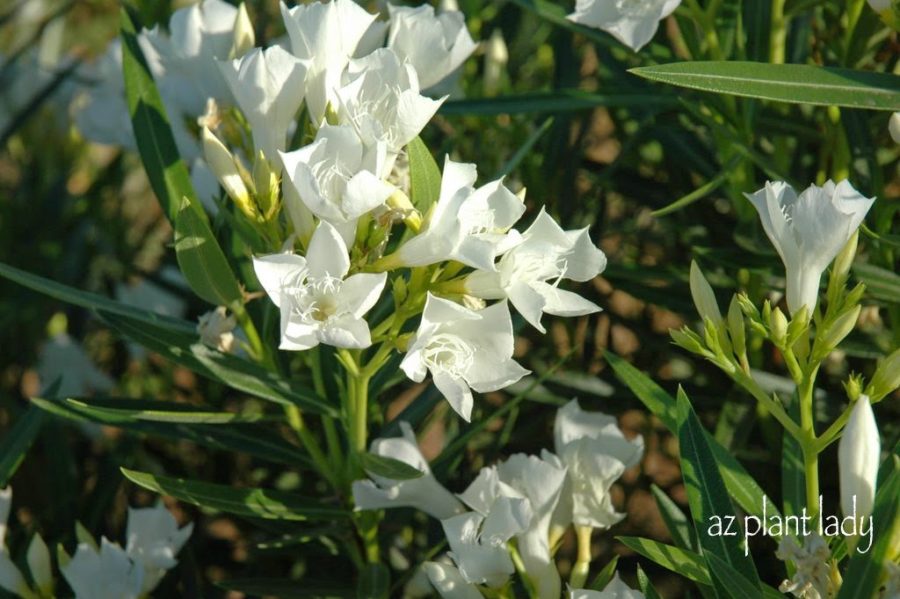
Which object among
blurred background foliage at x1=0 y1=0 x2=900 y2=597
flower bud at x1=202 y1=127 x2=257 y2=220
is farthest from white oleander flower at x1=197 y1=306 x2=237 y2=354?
blurred background foliage at x1=0 y1=0 x2=900 y2=597

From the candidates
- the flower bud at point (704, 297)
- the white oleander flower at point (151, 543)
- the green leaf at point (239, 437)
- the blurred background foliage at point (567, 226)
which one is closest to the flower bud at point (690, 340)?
the flower bud at point (704, 297)

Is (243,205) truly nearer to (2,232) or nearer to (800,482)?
(800,482)

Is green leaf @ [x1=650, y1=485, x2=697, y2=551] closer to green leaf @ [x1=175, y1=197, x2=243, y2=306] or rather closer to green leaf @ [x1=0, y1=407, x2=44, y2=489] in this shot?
green leaf @ [x1=175, y1=197, x2=243, y2=306]

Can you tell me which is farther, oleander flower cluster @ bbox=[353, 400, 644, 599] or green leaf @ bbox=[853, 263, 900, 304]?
green leaf @ bbox=[853, 263, 900, 304]

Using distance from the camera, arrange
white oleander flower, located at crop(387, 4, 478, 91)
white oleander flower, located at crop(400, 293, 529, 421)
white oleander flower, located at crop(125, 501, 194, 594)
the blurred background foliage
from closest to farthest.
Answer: white oleander flower, located at crop(400, 293, 529, 421) < white oleander flower, located at crop(387, 4, 478, 91) < white oleander flower, located at crop(125, 501, 194, 594) < the blurred background foliage

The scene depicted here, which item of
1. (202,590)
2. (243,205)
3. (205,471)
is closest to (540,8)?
(243,205)

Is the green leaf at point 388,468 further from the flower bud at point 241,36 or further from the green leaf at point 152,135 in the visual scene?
the flower bud at point 241,36
